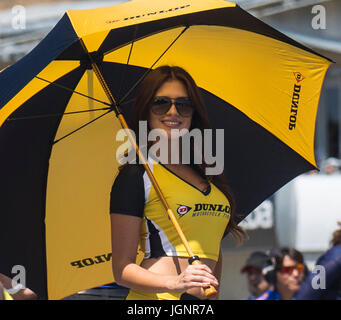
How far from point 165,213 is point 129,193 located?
0.53ft

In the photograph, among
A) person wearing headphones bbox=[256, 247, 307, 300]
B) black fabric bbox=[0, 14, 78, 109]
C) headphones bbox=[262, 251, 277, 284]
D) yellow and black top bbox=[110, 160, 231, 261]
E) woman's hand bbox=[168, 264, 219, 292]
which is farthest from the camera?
headphones bbox=[262, 251, 277, 284]

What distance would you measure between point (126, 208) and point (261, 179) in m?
1.11

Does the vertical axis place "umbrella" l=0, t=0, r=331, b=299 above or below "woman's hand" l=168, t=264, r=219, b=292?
above

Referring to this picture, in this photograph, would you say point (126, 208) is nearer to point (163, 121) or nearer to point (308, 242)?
point (163, 121)

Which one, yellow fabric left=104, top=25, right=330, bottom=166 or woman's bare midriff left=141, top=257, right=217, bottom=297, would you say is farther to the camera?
yellow fabric left=104, top=25, right=330, bottom=166

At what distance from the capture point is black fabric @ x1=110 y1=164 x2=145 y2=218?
2975 millimetres

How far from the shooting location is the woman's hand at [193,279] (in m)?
2.80

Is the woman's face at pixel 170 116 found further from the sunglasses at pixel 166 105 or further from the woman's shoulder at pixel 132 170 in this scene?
the woman's shoulder at pixel 132 170

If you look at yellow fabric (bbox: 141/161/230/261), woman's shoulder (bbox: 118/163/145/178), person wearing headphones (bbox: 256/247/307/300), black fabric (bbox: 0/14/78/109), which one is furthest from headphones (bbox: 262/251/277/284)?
black fabric (bbox: 0/14/78/109)

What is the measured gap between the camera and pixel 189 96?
3268 millimetres

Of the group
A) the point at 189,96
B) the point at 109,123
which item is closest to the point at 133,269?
the point at 189,96

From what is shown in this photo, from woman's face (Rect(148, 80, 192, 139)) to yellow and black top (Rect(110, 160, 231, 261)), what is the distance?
171 millimetres

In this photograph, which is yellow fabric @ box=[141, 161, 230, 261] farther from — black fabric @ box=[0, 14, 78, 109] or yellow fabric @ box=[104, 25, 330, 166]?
yellow fabric @ box=[104, 25, 330, 166]

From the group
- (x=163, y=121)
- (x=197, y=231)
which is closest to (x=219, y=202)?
(x=197, y=231)
